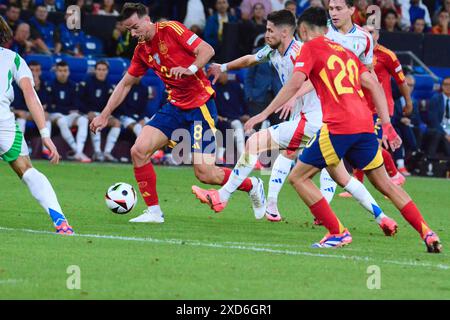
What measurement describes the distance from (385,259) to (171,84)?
3.88 meters

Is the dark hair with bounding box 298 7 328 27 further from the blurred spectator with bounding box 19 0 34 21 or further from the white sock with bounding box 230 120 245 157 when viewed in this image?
the blurred spectator with bounding box 19 0 34 21

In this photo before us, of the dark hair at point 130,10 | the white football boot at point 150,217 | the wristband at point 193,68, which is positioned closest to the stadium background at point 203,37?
the wristband at point 193,68

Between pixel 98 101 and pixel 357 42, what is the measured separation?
32.6 ft

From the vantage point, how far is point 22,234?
10844mm

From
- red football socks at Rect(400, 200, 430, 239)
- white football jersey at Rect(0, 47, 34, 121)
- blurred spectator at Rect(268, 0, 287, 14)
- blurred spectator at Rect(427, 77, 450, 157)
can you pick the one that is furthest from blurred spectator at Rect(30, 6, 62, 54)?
red football socks at Rect(400, 200, 430, 239)

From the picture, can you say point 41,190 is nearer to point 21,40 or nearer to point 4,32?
point 4,32

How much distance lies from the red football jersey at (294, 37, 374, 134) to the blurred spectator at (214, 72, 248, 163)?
12085 millimetres

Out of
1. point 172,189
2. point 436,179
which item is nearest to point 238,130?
point 436,179

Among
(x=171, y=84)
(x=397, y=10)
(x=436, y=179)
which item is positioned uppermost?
(x=171, y=84)

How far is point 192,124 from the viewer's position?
1274cm

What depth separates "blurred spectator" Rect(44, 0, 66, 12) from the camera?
23.4m

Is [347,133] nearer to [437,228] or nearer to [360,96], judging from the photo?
[360,96]
